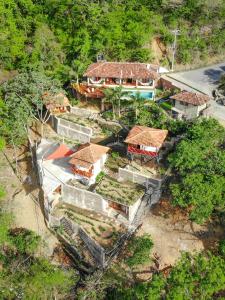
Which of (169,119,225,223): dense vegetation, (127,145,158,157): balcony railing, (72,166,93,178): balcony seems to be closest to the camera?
(169,119,225,223): dense vegetation

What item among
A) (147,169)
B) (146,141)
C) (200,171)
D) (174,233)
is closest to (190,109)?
(146,141)

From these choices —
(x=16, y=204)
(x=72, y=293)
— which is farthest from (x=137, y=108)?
(x=72, y=293)

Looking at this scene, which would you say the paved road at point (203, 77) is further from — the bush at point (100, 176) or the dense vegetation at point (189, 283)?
the dense vegetation at point (189, 283)

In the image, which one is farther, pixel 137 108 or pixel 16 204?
pixel 137 108

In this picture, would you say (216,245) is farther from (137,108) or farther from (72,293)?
(137,108)

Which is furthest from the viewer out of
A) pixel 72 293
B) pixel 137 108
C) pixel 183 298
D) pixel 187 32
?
pixel 187 32

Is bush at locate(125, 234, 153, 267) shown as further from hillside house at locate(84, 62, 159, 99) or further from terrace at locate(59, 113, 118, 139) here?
hillside house at locate(84, 62, 159, 99)

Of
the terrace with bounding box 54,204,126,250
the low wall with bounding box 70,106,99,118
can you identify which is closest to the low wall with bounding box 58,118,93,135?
the low wall with bounding box 70,106,99,118

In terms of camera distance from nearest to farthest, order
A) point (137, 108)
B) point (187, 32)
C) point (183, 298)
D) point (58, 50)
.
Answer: point (183, 298) < point (137, 108) < point (58, 50) < point (187, 32)
